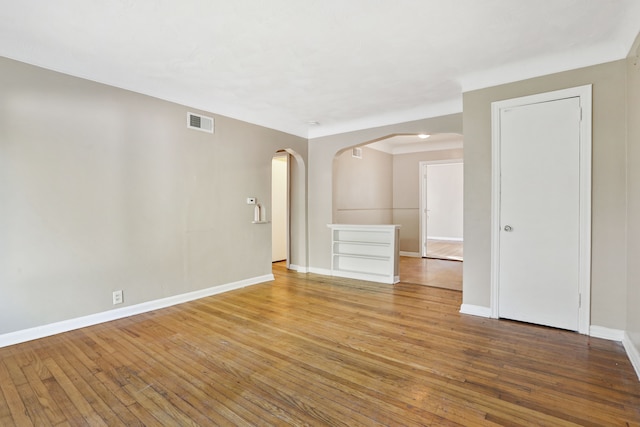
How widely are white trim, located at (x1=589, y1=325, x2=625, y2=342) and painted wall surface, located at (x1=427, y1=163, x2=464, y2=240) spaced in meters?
7.94

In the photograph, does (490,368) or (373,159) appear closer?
(490,368)

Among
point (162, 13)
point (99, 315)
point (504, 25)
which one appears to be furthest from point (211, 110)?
point (504, 25)

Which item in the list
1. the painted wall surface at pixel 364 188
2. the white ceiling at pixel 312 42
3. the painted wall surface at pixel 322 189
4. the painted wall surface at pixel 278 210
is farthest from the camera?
the painted wall surface at pixel 278 210

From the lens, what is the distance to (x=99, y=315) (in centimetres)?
324

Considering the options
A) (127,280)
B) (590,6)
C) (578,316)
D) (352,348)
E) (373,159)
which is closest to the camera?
(590,6)

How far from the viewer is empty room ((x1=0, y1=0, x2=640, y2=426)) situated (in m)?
2.05

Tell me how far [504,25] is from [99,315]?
4.63m

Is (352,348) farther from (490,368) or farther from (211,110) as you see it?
(211,110)

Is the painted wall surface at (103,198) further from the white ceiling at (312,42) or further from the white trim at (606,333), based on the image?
the white trim at (606,333)

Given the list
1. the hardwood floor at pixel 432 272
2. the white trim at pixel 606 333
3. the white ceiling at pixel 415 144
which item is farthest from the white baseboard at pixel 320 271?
the white trim at pixel 606 333

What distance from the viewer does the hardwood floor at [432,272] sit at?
16.2 feet

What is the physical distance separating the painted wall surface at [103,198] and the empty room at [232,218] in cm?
2

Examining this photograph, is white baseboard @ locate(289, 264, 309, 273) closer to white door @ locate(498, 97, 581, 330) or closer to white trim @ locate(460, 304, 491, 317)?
white trim @ locate(460, 304, 491, 317)

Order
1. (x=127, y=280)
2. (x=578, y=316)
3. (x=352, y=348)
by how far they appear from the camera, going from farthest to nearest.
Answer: (x=127, y=280), (x=578, y=316), (x=352, y=348)
